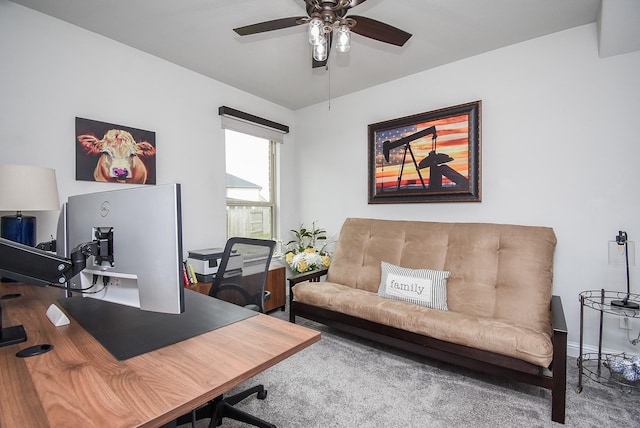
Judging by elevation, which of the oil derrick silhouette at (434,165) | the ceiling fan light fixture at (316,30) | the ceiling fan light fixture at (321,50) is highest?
the ceiling fan light fixture at (316,30)

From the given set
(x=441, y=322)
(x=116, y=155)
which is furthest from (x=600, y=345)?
(x=116, y=155)

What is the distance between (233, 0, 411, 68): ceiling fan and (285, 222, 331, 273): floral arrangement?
2.04 metres

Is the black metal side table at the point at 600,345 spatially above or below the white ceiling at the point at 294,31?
below

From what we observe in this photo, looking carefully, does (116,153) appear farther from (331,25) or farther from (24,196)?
(331,25)

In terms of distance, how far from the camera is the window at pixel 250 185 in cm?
346

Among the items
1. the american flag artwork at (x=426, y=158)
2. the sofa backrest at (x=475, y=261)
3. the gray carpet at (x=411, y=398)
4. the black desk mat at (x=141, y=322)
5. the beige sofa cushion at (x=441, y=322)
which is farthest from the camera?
the american flag artwork at (x=426, y=158)

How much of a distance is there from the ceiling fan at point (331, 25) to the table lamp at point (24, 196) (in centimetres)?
145

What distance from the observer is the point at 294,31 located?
235cm

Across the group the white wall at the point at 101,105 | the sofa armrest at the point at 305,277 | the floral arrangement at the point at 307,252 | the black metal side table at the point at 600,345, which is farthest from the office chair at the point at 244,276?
the black metal side table at the point at 600,345

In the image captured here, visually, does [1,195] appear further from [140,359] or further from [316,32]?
[316,32]

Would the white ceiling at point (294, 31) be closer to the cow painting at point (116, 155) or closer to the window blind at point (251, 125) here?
the window blind at point (251, 125)

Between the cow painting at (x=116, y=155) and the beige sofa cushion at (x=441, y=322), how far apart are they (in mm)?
1762

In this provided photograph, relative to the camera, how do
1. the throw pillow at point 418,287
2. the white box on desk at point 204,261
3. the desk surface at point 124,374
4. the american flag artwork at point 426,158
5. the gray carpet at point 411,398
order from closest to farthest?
1. the desk surface at point 124,374
2. the gray carpet at point 411,398
3. the throw pillow at point 418,287
4. the white box on desk at point 204,261
5. the american flag artwork at point 426,158

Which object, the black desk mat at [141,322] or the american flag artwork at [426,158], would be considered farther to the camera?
the american flag artwork at [426,158]
